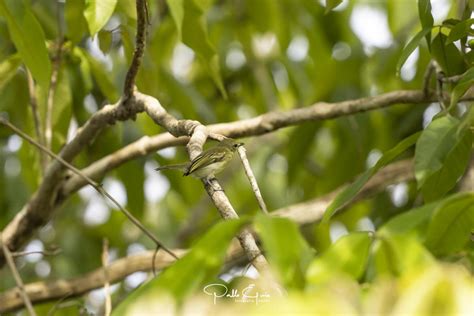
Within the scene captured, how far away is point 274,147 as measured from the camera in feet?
16.9

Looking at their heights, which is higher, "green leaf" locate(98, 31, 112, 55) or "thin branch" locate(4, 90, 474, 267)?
"green leaf" locate(98, 31, 112, 55)

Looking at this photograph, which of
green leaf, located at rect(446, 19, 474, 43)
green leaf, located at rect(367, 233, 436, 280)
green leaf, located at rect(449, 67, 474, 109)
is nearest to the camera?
green leaf, located at rect(367, 233, 436, 280)

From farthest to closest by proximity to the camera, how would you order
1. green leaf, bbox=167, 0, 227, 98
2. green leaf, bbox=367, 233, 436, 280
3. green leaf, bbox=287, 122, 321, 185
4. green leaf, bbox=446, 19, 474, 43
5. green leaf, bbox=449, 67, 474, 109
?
green leaf, bbox=287, 122, 321, 185 < green leaf, bbox=167, 0, 227, 98 < green leaf, bbox=446, 19, 474, 43 < green leaf, bbox=449, 67, 474, 109 < green leaf, bbox=367, 233, 436, 280

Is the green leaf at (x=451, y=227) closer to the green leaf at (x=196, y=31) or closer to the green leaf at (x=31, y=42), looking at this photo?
the green leaf at (x=31, y=42)

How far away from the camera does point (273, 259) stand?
1.12 m

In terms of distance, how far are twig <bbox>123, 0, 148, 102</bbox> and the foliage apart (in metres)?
0.08

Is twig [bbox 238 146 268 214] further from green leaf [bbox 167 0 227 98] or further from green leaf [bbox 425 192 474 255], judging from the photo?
green leaf [bbox 167 0 227 98]

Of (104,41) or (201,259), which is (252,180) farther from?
(104,41)

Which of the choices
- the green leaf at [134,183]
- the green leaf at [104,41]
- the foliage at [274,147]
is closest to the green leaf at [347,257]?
the foliage at [274,147]

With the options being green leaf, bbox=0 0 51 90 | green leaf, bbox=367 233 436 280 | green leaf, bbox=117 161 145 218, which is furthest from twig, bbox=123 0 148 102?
green leaf, bbox=367 233 436 280

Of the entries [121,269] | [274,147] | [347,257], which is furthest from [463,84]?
[274,147]

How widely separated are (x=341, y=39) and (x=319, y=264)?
3590 mm

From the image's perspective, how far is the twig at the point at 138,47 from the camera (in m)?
2.17

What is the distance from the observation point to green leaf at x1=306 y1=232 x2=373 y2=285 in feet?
3.78
